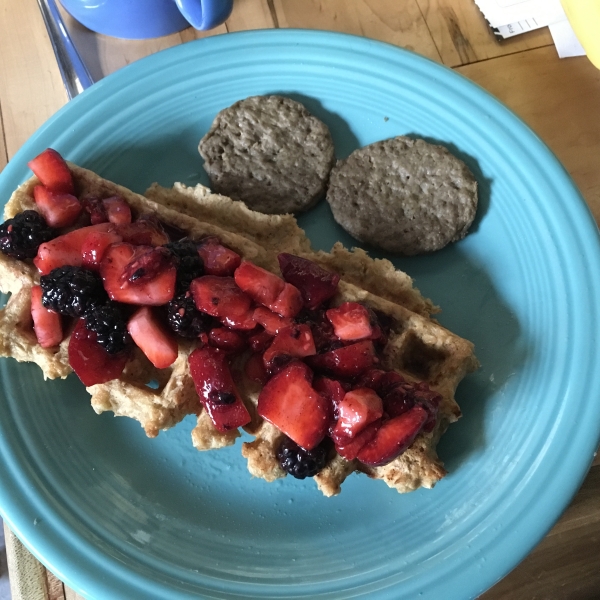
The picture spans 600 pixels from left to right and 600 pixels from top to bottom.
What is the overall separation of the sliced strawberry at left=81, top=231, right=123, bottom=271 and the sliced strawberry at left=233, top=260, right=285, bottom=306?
446 millimetres

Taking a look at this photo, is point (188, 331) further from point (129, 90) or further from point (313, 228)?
point (129, 90)

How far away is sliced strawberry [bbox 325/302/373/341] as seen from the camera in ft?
5.72

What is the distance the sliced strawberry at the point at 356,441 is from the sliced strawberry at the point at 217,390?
12.6 inches

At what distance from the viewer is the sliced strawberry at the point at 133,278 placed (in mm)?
1721

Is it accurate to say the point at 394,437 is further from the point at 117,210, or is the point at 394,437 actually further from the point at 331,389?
the point at 117,210

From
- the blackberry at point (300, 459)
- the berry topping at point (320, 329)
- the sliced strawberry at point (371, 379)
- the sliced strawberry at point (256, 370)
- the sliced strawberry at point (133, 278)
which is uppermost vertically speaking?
the sliced strawberry at point (133, 278)

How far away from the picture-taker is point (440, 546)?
1855 mm

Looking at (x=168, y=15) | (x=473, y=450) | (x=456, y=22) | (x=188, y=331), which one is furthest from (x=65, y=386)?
(x=456, y=22)

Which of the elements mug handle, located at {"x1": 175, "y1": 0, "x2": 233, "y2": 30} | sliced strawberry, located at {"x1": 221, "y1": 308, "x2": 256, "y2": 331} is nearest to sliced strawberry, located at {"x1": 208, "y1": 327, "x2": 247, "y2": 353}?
sliced strawberry, located at {"x1": 221, "y1": 308, "x2": 256, "y2": 331}

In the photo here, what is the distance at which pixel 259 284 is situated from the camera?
1.74 metres

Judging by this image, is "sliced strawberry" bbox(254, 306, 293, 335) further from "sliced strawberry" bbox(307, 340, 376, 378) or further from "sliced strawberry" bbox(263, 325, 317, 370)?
"sliced strawberry" bbox(307, 340, 376, 378)

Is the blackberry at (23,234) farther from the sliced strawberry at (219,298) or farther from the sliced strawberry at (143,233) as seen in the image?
A: the sliced strawberry at (219,298)

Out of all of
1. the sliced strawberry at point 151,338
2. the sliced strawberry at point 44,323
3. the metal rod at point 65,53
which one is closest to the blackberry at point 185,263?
the sliced strawberry at point 151,338

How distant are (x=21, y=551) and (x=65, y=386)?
2.62ft
